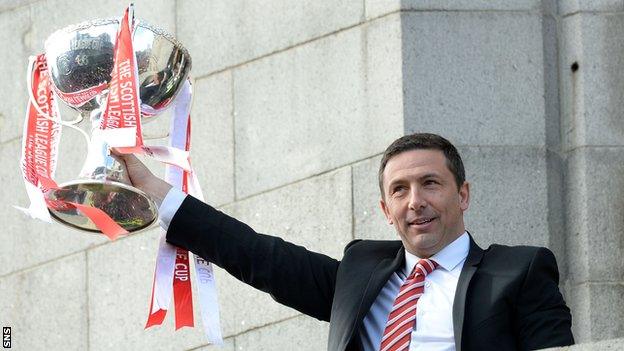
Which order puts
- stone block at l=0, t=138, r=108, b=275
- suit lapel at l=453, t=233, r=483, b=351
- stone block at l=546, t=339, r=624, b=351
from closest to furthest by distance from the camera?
stone block at l=546, t=339, r=624, b=351, suit lapel at l=453, t=233, r=483, b=351, stone block at l=0, t=138, r=108, b=275

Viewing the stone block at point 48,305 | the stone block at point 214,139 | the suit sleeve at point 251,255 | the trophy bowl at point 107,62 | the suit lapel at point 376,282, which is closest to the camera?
the suit lapel at point 376,282

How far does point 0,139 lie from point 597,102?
9.32ft

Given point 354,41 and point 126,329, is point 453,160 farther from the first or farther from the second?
point 126,329

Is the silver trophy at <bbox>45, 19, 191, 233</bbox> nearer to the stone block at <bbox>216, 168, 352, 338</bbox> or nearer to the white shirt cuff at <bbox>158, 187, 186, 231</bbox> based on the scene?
the white shirt cuff at <bbox>158, 187, 186, 231</bbox>

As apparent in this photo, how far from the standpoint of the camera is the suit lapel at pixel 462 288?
6684 millimetres

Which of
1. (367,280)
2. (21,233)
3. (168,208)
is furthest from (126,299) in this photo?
(367,280)

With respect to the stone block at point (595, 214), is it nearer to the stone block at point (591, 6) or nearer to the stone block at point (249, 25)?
the stone block at point (591, 6)

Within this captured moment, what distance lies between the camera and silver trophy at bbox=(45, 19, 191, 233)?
716 cm

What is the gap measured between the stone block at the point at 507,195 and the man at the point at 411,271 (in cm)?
132

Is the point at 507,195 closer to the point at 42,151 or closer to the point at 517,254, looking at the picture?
the point at 517,254

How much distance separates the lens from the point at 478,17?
28.8 ft

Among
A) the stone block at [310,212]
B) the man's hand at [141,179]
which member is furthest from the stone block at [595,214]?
the man's hand at [141,179]

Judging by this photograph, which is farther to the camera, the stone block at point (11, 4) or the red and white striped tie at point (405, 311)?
the stone block at point (11, 4)

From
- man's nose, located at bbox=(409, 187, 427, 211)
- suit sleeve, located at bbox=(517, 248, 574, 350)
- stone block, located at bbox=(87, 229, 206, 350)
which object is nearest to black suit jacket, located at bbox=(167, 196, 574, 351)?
suit sleeve, located at bbox=(517, 248, 574, 350)
